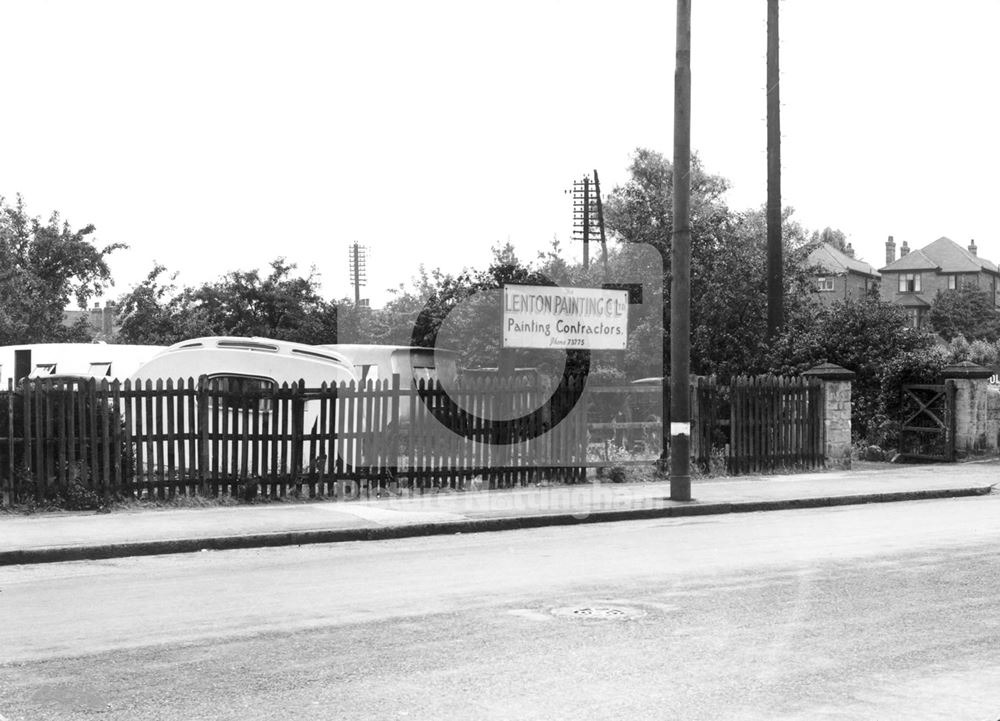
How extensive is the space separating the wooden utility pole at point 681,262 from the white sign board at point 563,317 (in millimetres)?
2598

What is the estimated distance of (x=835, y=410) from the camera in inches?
846

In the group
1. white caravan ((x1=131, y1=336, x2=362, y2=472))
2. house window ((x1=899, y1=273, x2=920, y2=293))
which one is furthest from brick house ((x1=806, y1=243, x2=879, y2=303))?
white caravan ((x1=131, y1=336, x2=362, y2=472))

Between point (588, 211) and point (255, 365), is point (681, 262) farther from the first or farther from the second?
point (588, 211)

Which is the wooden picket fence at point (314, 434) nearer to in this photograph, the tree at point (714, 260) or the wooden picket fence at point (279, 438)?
the wooden picket fence at point (279, 438)

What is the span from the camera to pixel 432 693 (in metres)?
5.83

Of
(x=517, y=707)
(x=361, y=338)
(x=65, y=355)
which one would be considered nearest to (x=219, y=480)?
(x=65, y=355)

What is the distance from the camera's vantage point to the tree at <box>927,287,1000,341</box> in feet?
331

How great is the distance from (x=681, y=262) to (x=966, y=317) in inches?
3704

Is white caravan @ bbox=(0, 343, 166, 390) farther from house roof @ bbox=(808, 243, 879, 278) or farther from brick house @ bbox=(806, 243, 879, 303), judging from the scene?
brick house @ bbox=(806, 243, 879, 303)

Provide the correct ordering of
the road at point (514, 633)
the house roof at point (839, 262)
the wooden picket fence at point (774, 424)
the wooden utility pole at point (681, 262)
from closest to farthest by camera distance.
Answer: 1. the road at point (514, 633)
2. the wooden utility pole at point (681, 262)
3. the wooden picket fence at point (774, 424)
4. the house roof at point (839, 262)

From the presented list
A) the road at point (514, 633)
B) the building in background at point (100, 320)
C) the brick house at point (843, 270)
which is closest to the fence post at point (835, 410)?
the road at point (514, 633)

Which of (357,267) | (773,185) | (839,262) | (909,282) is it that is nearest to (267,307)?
(357,267)

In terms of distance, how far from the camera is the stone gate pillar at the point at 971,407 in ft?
74.7

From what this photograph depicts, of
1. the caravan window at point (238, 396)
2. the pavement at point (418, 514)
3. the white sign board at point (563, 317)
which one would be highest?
the white sign board at point (563, 317)
